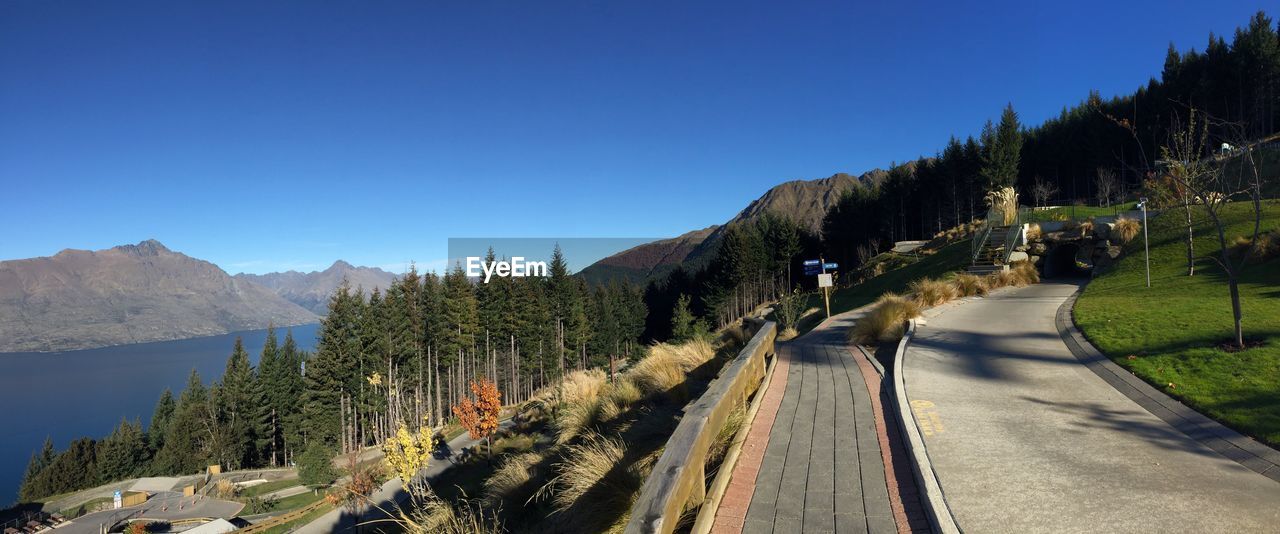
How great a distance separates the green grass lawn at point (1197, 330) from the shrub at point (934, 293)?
3630 millimetres

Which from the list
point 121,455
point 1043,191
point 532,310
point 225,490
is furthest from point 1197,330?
point 121,455

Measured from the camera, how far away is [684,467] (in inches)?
132

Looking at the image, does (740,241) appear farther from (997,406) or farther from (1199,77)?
(997,406)

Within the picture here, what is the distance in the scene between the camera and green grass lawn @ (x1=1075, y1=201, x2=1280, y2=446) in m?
7.12

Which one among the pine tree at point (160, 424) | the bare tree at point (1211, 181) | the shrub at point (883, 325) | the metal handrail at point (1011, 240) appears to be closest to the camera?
the bare tree at point (1211, 181)

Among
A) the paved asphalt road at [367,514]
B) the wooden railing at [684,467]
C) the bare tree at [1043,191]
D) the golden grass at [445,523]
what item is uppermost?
the bare tree at [1043,191]

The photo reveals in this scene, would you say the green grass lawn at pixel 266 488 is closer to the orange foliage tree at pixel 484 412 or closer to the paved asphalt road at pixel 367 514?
the orange foliage tree at pixel 484 412

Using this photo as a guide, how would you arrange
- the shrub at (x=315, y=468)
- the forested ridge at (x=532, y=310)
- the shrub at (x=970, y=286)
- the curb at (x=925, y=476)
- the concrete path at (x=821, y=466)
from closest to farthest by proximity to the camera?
the curb at (x=925, y=476)
the concrete path at (x=821, y=466)
the shrub at (x=970, y=286)
the shrub at (x=315, y=468)
the forested ridge at (x=532, y=310)

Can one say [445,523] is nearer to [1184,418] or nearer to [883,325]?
[1184,418]

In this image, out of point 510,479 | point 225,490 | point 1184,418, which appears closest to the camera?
point 1184,418

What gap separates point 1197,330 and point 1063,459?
8.61 metres

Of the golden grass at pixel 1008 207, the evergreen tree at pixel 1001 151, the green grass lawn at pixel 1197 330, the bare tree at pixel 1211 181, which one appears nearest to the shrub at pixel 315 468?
the green grass lawn at pixel 1197 330

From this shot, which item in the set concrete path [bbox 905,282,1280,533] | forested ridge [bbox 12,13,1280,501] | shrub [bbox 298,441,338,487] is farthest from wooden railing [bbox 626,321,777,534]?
forested ridge [bbox 12,13,1280,501]

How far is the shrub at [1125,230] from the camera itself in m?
24.4
